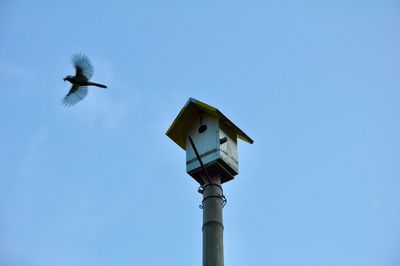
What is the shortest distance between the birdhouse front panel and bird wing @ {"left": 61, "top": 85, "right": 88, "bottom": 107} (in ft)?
5.64

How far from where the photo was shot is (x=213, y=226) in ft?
19.5

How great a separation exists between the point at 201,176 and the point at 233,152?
0.85 m

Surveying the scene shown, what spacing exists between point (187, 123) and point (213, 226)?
261 cm

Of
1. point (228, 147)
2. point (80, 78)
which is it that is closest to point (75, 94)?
point (80, 78)

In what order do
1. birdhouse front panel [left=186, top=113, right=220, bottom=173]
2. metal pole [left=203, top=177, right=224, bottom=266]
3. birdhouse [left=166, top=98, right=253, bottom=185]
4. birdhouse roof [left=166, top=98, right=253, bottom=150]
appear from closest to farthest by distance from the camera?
metal pole [left=203, top=177, right=224, bottom=266], birdhouse [left=166, top=98, right=253, bottom=185], birdhouse front panel [left=186, top=113, right=220, bottom=173], birdhouse roof [left=166, top=98, right=253, bottom=150]

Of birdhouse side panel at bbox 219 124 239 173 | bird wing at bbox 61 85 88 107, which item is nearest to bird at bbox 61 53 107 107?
bird wing at bbox 61 85 88 107

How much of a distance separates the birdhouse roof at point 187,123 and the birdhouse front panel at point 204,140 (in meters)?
0.09

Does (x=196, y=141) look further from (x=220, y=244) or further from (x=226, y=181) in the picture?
(x=220, y=244)

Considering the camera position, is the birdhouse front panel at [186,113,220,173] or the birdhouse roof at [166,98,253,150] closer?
the birdhouse front panel at [186,113,220,173]

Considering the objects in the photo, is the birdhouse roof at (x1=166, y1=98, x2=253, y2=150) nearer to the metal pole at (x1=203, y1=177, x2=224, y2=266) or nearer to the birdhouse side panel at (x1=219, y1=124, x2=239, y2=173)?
the birdhouse side panel at (x1=219, y1=124, x2=239, y2=173)

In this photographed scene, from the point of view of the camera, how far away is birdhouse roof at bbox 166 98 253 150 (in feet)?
26.0

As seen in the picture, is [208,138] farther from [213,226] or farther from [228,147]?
[213,226]

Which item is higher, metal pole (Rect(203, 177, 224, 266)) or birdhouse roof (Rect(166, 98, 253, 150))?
birdhouse roof (Rect(166, 98, 253, 150))

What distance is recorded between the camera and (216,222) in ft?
19.6
